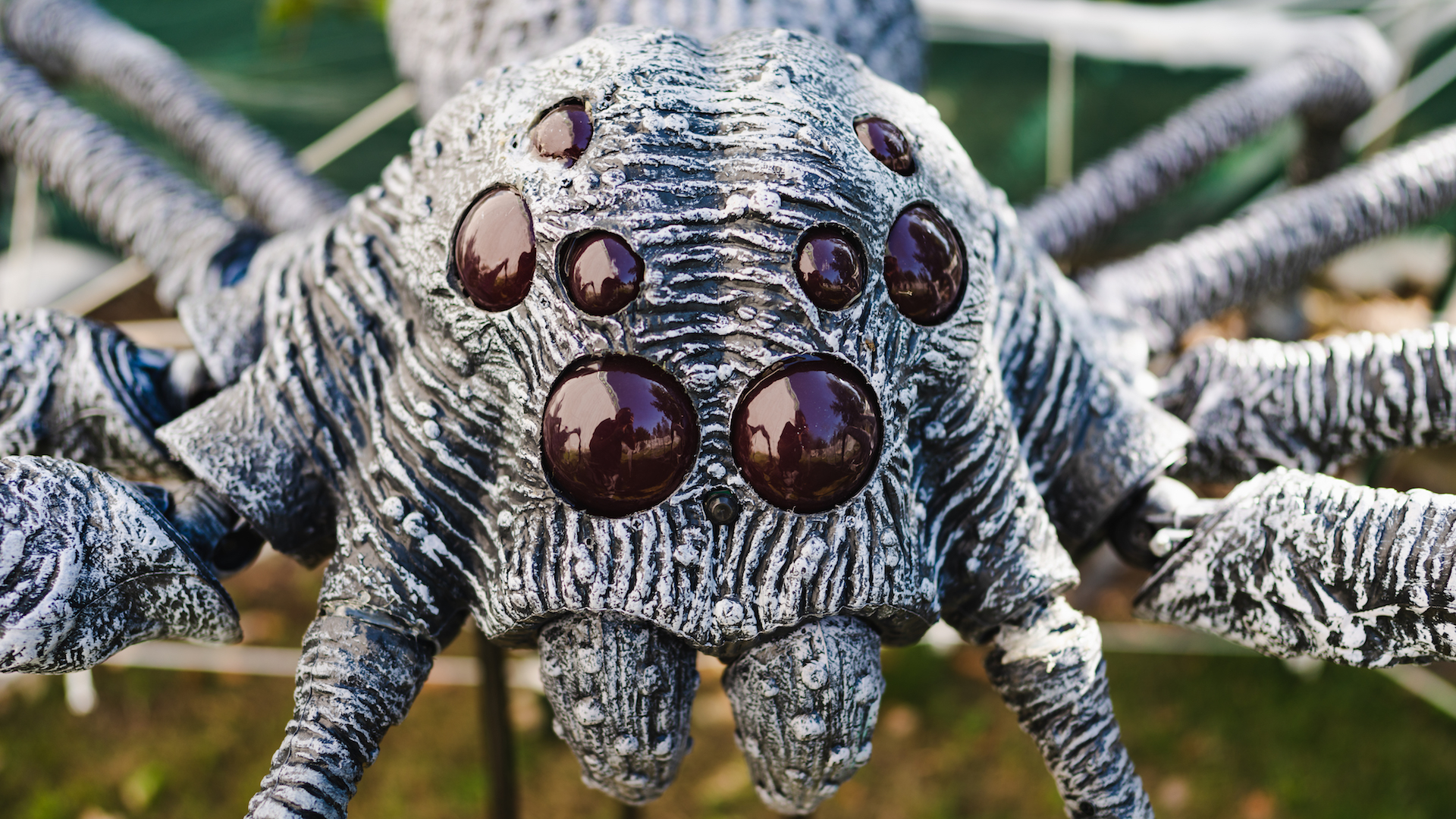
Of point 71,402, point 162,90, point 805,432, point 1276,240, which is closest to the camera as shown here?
point 805,432

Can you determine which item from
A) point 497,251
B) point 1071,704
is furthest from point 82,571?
point 1071,704

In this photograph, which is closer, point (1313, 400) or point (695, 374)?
point (695, 374)

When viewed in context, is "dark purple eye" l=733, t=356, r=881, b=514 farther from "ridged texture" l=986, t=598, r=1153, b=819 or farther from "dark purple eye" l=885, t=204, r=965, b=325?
"ridged texture" l=986, t=598, r=1153, b=819

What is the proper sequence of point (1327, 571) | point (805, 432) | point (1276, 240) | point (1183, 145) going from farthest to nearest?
point (1183, 145), point (1276, 240), point (1327, 571), point (805, 432)

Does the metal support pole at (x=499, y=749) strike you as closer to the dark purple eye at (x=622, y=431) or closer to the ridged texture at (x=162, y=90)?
the ridged texture at (x=162, y=90)

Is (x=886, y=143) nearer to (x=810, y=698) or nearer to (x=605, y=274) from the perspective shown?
(x=605, y=274)

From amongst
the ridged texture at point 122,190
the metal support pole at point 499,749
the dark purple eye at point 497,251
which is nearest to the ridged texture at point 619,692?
the dark purple eye at point 497,251

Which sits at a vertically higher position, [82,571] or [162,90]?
[162,90]

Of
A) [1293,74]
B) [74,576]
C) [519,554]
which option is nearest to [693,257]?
[519,554]
